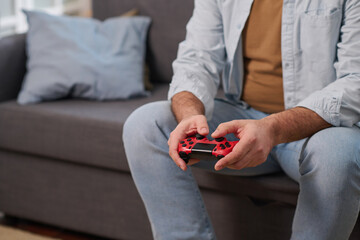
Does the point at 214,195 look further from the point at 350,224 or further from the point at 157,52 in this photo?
the point at 157,52

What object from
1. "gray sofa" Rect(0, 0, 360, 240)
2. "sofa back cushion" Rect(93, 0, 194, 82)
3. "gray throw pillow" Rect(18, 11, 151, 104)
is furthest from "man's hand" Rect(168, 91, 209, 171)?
"sofa back cushion" Rect(93, 0, 194, 82)

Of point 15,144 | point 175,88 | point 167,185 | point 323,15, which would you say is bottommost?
point 15,144

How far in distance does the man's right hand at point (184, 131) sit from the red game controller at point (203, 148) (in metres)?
0.01

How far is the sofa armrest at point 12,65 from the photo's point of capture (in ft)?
6.07

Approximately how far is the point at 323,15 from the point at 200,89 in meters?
0.34

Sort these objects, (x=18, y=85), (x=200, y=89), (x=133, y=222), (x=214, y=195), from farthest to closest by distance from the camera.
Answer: (x=18, y=85) < (x=133, y=222) < (x=214, y=195) < (x=200, y=89)

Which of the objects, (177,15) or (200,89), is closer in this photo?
(200,89)

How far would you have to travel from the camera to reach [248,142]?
1.01 metres

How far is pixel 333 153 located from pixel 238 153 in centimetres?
19

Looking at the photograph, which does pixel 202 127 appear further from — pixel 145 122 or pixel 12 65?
pixel 12 65

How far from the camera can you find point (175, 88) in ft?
4.33

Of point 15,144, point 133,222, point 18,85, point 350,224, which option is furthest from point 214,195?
point 18,85

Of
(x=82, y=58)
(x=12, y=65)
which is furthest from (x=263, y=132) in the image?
(x=12, y=65)

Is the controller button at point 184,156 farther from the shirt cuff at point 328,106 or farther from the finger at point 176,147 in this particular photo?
the shirt cuff at point 328,106
